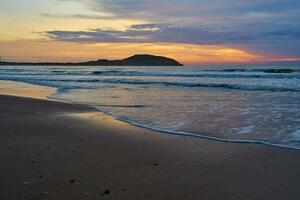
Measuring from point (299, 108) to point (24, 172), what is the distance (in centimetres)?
1010

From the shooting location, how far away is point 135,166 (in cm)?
534

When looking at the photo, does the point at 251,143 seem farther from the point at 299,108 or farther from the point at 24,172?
the point at 299,108

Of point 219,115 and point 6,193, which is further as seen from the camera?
point 219,115

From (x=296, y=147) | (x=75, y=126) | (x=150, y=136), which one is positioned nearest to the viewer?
(x=296, y=147)

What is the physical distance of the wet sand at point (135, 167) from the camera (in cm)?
424

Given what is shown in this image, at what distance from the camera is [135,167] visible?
529 centimetres

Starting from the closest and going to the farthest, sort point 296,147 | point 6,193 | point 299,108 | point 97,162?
point 6,193 → point 97,162 → point 296,147 → point 299,108

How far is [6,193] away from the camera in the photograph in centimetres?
405

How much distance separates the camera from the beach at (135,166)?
4.24 meters

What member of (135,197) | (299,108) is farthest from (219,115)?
(135,197)

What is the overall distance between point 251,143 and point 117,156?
8.80 feet

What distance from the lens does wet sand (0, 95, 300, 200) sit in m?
4.24

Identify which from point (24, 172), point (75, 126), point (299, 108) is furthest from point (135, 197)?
point (299, 108)

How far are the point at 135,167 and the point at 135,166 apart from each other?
47 mm
